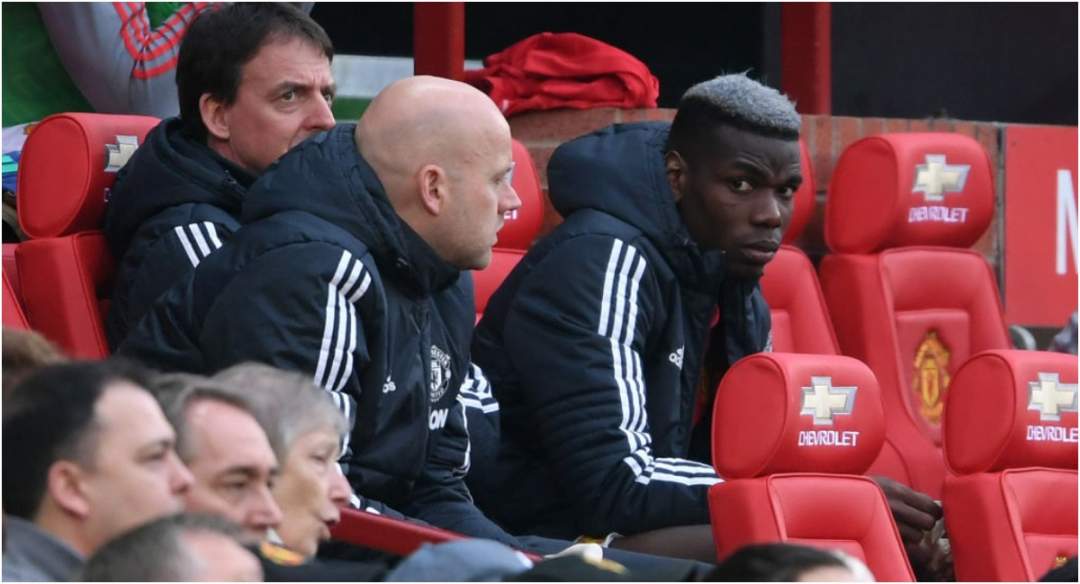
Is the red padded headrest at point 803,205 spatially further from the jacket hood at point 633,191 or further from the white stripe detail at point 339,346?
the white stripe detail at point 339,346

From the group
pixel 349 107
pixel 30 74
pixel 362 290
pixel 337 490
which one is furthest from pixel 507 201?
pixel 349 107

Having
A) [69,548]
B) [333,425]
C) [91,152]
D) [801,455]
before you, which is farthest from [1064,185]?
[69,548]

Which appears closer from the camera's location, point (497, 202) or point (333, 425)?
point (333, 425)

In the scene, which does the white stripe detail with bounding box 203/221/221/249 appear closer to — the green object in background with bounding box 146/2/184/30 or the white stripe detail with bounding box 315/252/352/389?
the white stripe detail with bounding box 315/252/352/389

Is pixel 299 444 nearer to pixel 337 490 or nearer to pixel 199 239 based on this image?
pixel 337 490

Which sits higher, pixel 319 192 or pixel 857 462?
pixel 319 192

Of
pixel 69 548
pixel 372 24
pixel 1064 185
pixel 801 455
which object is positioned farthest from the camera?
pixel 372 24

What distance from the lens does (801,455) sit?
3.98m

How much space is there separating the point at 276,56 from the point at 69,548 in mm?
1907

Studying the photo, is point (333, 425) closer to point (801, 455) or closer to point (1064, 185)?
point (801, 455)

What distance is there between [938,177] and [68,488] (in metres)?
3.40

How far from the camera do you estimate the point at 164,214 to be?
4102 mm

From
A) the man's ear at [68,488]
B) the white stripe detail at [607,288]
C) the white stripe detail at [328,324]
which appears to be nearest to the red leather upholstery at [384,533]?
the white stripe detail at [328,324]

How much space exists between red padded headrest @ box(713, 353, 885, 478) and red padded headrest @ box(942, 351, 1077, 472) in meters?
0.28
